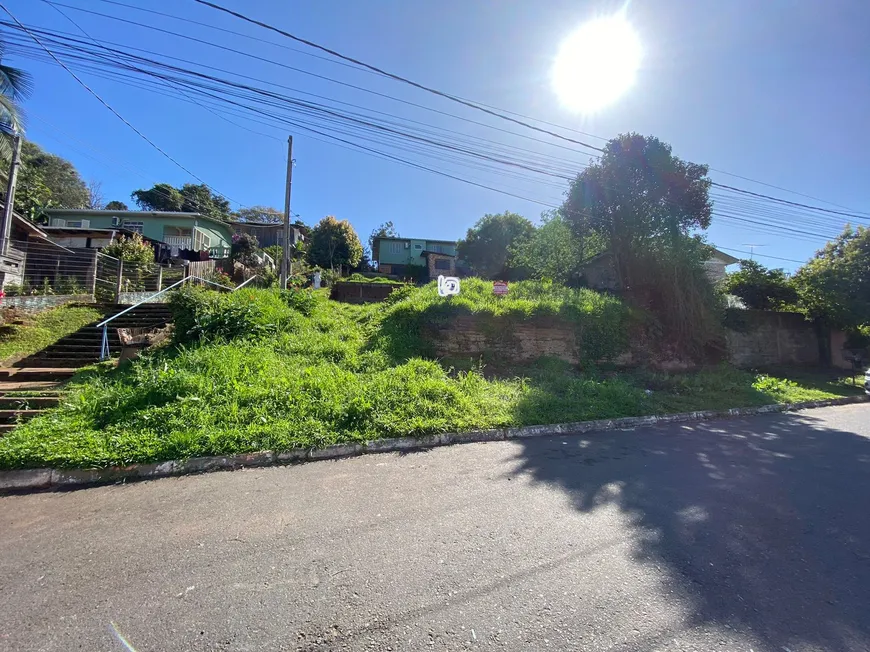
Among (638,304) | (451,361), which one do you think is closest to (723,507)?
(451,361)

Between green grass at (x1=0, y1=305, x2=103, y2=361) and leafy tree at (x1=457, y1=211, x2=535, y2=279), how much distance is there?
25206 mm

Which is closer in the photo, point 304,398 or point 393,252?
point 304,398

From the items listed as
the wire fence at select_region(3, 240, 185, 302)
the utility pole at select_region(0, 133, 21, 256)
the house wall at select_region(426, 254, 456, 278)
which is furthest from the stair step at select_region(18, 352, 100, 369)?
the house wall at select_region(426, 254, 456, 278)

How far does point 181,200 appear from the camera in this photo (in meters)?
36.6

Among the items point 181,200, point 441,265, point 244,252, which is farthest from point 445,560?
point 181,200

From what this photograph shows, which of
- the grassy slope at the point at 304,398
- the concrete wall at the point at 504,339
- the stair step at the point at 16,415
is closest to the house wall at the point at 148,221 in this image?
the grassy slope at the point at 304,398

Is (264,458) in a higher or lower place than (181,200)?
lower

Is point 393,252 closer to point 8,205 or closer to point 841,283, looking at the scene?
point 8,205

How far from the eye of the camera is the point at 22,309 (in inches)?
406

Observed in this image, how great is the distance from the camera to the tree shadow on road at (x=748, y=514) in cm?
215

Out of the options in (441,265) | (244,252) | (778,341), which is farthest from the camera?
(441,265)

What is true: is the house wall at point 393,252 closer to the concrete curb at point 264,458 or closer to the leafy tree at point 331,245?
the leafy tree at point 331,245

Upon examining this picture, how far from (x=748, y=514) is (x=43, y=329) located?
14.4 meters

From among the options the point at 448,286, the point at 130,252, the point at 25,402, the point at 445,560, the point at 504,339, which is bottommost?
the point at 445,560
